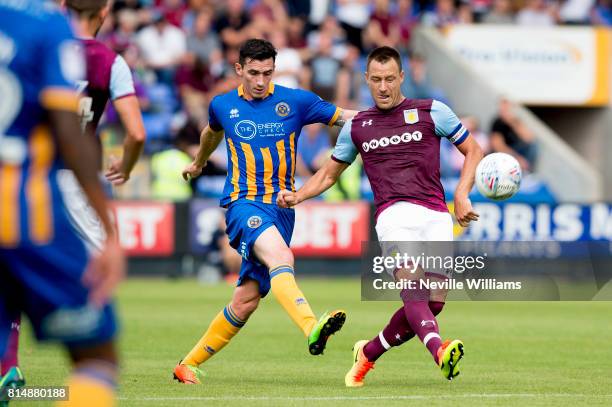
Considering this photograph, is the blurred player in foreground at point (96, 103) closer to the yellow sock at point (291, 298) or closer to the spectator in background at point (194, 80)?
the yellow sock at point (291, 298)

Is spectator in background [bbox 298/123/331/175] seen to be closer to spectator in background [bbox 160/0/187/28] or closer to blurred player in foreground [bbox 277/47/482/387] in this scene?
spectator in background [bbox 160/0/187/28]

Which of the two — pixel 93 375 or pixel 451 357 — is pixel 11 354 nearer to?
pixel 451 357

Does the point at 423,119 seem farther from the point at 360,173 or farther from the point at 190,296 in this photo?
the point at 360,173

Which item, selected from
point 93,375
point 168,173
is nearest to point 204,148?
point 93,375

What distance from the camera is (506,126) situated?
22.6 metres

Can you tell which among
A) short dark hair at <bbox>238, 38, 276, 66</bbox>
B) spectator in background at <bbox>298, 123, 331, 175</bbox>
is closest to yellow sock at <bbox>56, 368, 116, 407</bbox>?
short dark hair at <bbox>238, 38, 276, 66</bbox>

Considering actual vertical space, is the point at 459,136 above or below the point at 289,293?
above

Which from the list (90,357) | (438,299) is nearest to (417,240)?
(438,299)

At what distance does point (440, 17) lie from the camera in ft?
84.7

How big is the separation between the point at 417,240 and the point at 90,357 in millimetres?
4236

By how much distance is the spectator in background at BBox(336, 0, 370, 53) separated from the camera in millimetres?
24703

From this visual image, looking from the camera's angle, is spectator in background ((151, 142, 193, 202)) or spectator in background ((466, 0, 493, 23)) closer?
spectator in background ((151, 142, 193, 202))

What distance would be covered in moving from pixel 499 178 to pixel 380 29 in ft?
50.5

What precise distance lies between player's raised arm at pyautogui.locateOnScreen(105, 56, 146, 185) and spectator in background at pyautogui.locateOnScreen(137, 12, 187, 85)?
15363 millimetres
